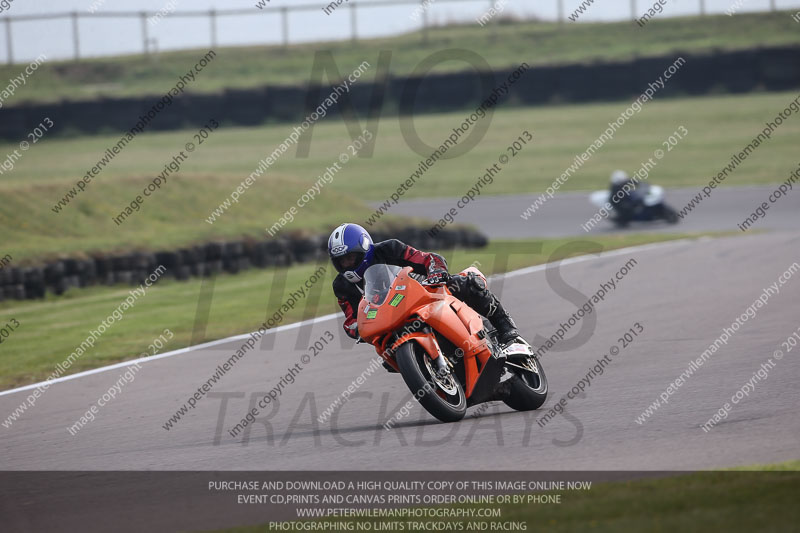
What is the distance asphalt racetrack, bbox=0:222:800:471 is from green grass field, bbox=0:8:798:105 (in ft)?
82.3

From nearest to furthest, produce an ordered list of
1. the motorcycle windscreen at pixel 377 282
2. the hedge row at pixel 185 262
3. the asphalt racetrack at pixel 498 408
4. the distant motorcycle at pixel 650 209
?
the asphalt racetrack at pixel 498 408 → the motorcycle windscreen at pixel 377 282 → the hedge row at pixel 185 262 → the distant motorcycle at pixel 650 209

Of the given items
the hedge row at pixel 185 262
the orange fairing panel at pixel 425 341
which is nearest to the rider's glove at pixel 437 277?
the orange fairing panel at pixel 425 341

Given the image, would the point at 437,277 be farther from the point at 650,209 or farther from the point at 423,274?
the point at 650,209

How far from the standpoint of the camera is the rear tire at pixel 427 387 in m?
6.83

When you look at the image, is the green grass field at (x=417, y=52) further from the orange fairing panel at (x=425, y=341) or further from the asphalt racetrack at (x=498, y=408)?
the orange fairing panel at (x=425, y=341)

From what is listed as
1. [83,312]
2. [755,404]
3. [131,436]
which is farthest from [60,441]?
[83,312]

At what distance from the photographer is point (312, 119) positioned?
35.4m

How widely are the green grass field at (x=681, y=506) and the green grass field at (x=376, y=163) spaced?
44.8 ft

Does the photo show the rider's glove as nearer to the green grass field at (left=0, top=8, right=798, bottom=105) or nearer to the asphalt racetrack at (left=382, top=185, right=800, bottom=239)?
the asphalt racetrack at (left=382, top=185, right=800, bottom=239)

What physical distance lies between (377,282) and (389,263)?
0.40m

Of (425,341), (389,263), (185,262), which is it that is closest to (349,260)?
(389,263)

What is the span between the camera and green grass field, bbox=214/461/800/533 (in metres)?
4.57

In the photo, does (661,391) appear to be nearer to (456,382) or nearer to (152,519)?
(456,382)

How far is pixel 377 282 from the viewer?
723 centimetres
